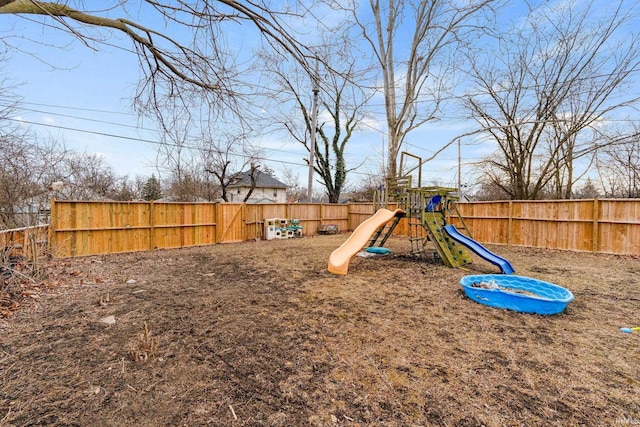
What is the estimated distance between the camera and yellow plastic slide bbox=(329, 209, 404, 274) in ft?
18.0

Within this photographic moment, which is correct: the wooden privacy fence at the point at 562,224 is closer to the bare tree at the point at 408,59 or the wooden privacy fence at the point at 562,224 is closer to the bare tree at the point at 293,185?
the bare tree at the point at 408,59

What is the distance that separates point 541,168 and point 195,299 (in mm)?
13496

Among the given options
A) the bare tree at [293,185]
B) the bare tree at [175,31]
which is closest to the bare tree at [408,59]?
the bare tree at [175,31]

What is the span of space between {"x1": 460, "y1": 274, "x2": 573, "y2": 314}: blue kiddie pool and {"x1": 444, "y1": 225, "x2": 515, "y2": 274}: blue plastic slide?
3.24 feet

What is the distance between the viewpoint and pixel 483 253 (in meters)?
5.34

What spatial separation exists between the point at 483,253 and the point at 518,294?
79.6 inches

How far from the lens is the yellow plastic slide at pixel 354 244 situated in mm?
5497

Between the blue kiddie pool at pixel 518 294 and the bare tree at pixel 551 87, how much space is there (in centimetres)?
666

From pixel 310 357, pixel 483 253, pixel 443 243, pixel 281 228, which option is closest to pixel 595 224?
pixel 483 253

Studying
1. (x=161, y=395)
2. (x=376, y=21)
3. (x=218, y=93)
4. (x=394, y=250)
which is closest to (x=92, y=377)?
(x=161, y=395)

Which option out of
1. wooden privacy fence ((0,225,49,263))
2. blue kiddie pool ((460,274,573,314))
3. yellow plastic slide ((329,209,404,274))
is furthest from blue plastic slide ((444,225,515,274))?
wooden privacy fence ((0,225,49,263))

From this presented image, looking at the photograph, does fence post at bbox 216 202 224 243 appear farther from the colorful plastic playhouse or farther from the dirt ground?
the dirt ground

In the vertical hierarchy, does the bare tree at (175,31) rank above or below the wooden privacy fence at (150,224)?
above

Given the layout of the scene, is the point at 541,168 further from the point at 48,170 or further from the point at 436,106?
the point at 48,170
